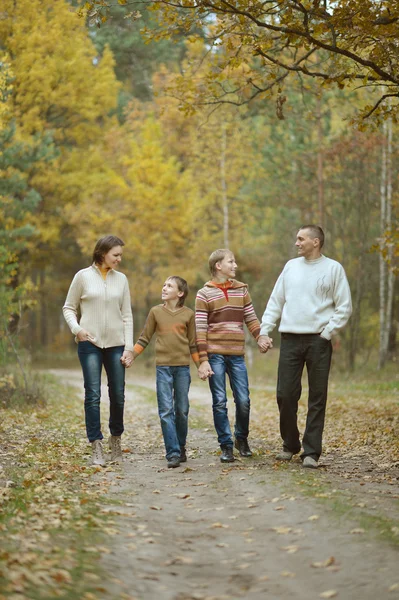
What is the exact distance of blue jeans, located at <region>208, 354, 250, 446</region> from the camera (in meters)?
8.02

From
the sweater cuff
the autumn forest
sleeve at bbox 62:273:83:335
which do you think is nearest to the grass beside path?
sleeve at bbox 62:273:83:335

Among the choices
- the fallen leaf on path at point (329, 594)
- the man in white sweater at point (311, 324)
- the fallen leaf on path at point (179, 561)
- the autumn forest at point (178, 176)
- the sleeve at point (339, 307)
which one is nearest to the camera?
the fallen leaf on path at point (329, 594)

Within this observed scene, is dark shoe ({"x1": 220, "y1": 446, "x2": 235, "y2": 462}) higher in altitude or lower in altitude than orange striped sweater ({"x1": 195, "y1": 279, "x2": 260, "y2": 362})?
lower

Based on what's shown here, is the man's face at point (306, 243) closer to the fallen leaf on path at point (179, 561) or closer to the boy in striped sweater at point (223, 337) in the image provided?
the boy in striped sweater at point (223, 337)

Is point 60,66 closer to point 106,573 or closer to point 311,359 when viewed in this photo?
point 311,359

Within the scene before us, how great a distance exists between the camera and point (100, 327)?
8102 mm

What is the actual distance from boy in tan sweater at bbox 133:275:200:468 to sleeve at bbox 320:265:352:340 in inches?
52.2

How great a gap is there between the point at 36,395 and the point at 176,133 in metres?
20.1

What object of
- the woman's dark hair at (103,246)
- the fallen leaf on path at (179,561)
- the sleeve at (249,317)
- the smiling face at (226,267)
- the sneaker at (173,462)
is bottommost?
the sneaker at (173,462)

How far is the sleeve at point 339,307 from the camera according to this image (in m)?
7.58

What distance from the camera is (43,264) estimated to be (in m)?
31.7

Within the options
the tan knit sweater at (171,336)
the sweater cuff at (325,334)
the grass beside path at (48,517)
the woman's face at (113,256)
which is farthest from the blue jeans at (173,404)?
the sweater cuff at (325,334)

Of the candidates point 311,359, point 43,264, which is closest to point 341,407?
point 311,359

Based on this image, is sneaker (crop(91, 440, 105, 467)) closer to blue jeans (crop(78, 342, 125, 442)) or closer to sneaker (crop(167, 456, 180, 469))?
blue jeans (crop(78, 342, 125, 442))
